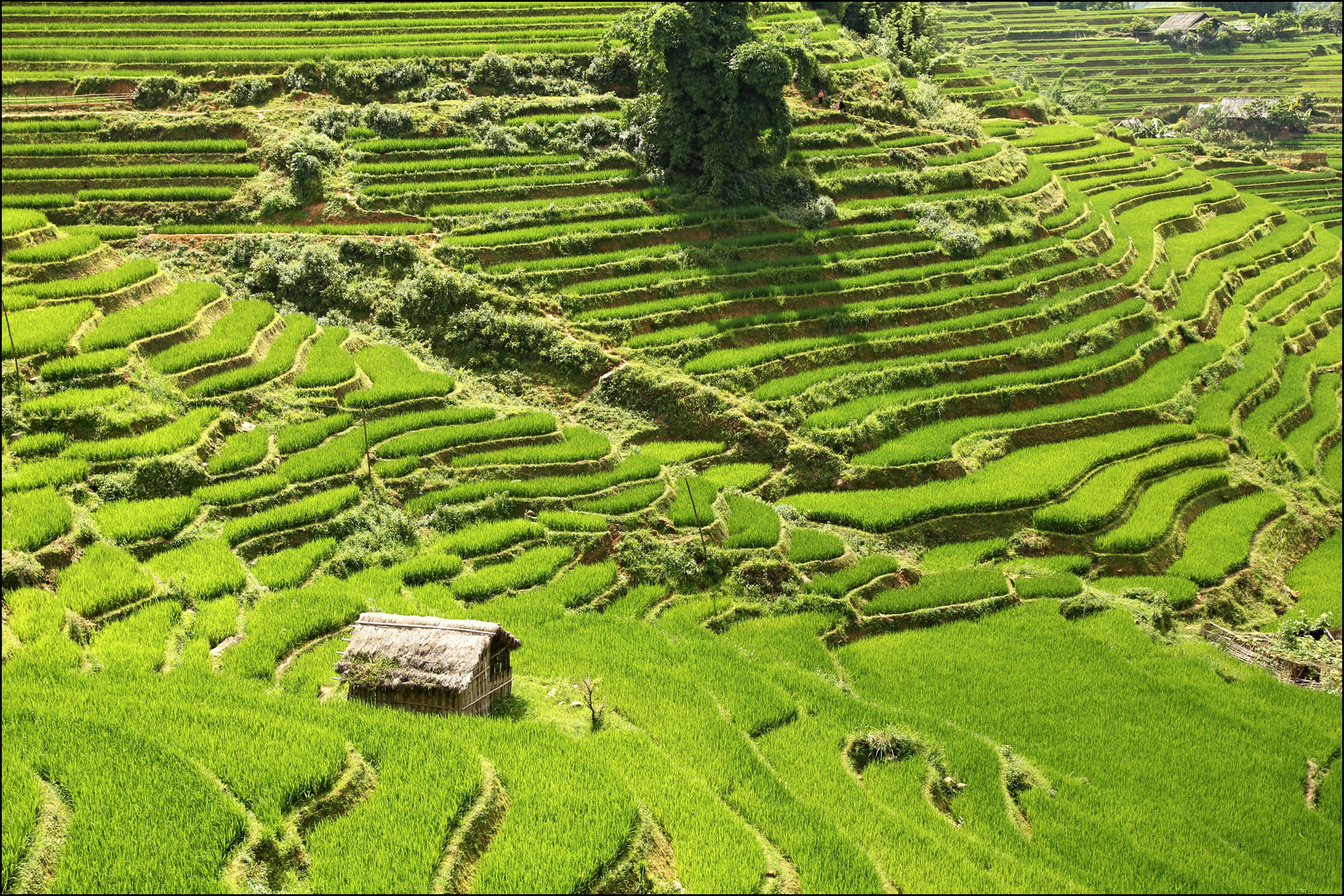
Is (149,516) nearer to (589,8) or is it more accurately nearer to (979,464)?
(979,464)

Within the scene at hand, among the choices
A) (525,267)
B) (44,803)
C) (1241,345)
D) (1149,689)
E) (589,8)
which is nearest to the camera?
(44,803)

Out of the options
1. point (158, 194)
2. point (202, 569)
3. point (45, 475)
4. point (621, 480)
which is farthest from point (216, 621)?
point (158, 194)

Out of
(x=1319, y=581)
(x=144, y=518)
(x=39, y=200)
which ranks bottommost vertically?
(x=1319, y=581)

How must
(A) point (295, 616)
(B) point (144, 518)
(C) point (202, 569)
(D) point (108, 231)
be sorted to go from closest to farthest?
1. (A) point (295, 616)
2. (C) point (202, 569)
3. (B) point (144, 518)
4. (D) point (108, 231)

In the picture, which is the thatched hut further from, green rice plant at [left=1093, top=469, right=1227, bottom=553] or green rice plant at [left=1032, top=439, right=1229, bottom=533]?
green rice plant at [left=1093, top=469, right=1227, bottom=553]

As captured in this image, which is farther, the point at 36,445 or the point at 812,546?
the point at 812,546

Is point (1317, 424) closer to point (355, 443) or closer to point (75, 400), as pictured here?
point (355, 443)

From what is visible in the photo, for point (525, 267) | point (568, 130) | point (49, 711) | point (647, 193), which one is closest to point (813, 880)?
point (49, 711)
